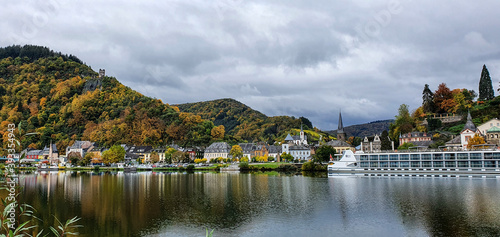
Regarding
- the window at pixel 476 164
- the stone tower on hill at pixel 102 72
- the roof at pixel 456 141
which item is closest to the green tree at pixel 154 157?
the roof at pixel 456 141

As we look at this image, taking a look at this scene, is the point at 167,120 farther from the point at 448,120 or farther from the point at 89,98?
the point at 448,120

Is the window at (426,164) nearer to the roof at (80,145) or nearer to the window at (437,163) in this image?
the window at (437,163)

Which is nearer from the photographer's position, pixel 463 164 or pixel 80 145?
pixel 463 164

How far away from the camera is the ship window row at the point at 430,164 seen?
5919 centimetres

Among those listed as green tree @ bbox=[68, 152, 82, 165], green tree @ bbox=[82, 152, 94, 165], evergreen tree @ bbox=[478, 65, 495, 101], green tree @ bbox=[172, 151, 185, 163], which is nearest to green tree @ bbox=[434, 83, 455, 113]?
evergreen tree @ bbox=[478, 65, 495, 101]

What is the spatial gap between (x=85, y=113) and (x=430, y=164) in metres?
135

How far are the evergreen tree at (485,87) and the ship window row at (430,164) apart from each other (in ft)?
149

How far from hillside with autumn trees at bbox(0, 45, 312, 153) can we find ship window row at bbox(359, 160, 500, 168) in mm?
76062

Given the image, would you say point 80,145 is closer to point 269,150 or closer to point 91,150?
point 91,150

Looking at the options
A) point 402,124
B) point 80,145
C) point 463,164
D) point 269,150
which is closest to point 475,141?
point 463,164

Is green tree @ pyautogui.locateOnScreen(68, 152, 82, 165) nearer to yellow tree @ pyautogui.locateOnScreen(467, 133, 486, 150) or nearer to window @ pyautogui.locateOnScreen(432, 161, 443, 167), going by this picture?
window @ pyautogui.locateOnScreen(432, 161, 443, 167)

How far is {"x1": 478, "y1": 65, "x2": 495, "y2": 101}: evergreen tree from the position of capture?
9482 centimetres

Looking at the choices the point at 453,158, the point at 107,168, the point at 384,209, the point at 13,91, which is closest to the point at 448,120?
the point at 453,158

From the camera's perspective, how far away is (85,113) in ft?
489
